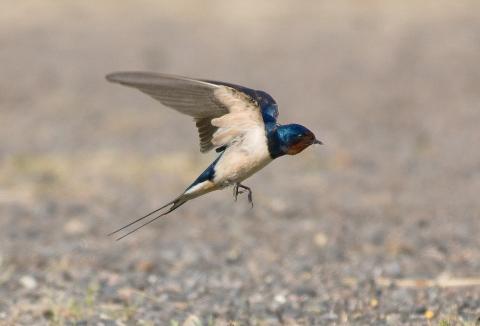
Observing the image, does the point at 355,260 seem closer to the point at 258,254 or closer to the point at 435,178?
the point at 258,254

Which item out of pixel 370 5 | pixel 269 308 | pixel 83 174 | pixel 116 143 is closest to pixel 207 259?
pixel 269 308

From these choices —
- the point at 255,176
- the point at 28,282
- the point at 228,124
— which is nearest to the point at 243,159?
the point at 228,124

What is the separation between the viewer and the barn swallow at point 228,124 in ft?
12.4

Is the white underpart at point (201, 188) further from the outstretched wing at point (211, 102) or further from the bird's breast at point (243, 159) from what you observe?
the outstretched wing at point (211, 102)

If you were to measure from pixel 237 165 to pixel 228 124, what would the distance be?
191mm

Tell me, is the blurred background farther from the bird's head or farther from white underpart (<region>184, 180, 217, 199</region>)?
the bird's head

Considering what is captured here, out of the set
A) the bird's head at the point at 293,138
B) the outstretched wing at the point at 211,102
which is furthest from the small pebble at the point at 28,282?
the bird's head at the point at 293,138

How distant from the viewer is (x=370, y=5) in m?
16.3

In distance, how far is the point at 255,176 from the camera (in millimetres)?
9727

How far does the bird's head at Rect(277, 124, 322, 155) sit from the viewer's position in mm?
3732

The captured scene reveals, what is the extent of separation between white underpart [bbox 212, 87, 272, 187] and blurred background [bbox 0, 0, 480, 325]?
1.02 metres

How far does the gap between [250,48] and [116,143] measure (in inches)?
187

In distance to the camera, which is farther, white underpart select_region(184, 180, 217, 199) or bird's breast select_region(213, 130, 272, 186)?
white underpart select_region(184, 180, 217, 199)

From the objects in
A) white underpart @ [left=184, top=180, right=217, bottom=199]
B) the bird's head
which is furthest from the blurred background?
the bird's head
